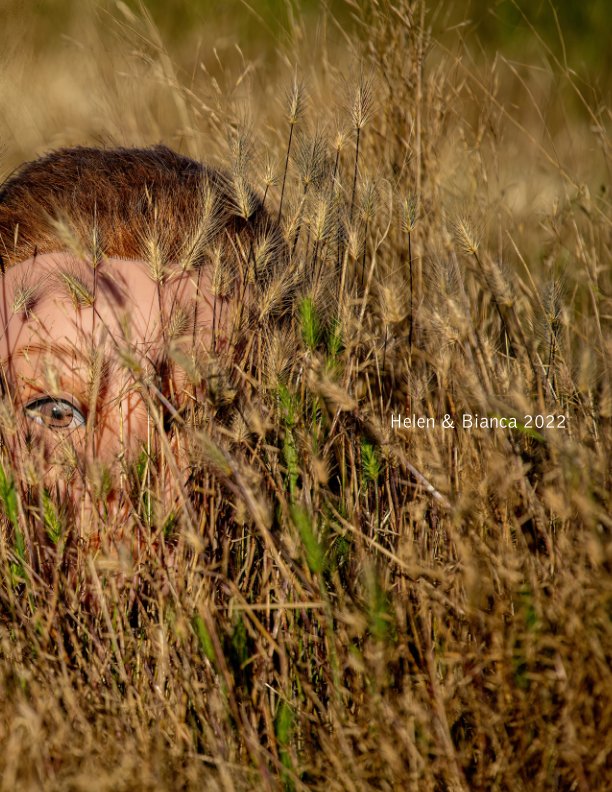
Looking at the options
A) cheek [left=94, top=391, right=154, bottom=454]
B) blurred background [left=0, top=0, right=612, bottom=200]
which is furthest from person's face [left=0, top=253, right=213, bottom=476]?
blurred background [left=0, top=0, right=612, bottom=200]

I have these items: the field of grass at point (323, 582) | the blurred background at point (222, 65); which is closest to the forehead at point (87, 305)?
the field of grass at point (323, 582)

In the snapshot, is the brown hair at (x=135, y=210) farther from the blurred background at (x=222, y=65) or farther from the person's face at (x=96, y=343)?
the blurred background at (x=222, y=65)

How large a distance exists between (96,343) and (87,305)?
6cm

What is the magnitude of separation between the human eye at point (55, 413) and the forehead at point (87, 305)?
85 mm

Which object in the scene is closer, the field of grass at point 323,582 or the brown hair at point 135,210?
the field of grass at point 323,582

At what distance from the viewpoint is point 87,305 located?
1.20 meters

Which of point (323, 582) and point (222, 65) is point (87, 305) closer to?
point (323, 582)

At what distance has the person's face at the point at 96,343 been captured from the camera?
4.02 ft

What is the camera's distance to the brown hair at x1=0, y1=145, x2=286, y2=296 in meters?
1.29

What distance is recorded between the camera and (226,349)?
4.18ft

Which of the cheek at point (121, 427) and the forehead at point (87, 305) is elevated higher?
the forehead at point (87, 305)

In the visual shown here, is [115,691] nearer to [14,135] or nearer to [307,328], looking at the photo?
[307,328]

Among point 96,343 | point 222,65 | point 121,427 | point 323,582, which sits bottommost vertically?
point 323,582

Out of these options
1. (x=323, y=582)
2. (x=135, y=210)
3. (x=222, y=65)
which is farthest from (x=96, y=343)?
(x=222, y=65)
